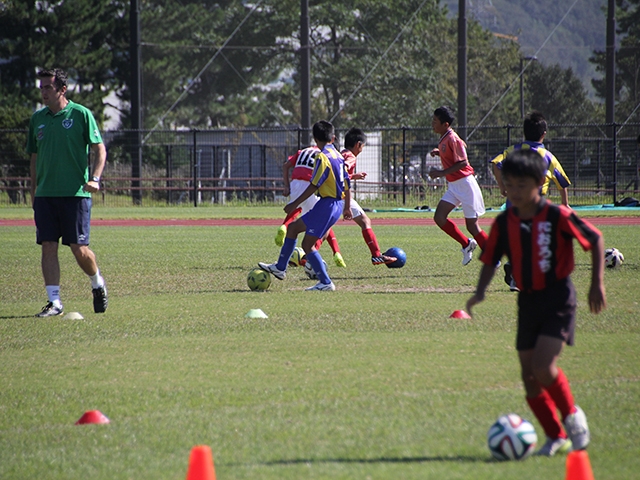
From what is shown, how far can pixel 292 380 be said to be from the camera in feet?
20.5

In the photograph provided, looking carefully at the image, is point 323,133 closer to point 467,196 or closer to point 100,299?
point 467,196

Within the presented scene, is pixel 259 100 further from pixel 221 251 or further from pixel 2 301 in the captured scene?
pixel 2 301

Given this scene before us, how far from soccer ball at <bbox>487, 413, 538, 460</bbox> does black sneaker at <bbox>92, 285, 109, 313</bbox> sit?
5.39 meters

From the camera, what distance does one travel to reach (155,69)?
60.1 m

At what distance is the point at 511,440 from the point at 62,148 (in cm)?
566

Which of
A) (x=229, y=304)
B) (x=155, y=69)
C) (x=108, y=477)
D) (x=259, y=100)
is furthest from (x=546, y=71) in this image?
(x=108, y=477)

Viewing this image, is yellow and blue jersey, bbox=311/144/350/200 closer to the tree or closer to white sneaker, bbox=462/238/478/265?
white sneaker, bbox=462/238/478/265

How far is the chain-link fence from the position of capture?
32781 mm

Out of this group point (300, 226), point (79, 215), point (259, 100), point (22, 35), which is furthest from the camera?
point (259, 100)

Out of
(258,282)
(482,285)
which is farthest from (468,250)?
(482,285)

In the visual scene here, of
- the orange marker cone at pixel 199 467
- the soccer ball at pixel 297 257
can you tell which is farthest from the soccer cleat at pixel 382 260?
the orange marker cone at pixel 199 467

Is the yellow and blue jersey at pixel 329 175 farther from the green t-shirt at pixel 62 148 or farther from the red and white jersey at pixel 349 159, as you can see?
the green t-shirt at pixel 62 148

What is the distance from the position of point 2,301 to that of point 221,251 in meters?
5.93

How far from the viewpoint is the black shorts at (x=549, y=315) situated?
4.69 meters
